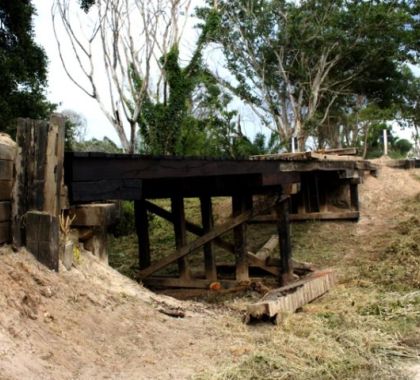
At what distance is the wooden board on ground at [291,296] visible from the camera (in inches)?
222

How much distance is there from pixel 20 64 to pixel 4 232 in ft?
30.0

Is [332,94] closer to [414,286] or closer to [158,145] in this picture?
[158,145]

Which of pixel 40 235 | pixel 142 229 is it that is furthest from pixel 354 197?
pixel 40 235

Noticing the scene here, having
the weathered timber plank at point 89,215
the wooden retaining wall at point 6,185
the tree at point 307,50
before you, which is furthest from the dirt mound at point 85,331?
the tree at point 307,50

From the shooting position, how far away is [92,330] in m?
4.19

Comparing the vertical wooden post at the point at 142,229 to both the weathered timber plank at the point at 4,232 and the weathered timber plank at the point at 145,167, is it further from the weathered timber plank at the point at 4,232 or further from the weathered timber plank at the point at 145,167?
the weathered timber plank at the point at 4,232

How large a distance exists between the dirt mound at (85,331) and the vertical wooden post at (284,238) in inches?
138

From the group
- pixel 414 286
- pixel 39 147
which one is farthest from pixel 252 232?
pixel 39 147

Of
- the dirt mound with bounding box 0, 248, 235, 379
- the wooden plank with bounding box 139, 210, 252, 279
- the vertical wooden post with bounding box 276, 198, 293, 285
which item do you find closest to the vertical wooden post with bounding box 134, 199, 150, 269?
the wooden plank with bounding box 139, 210, 252, 279

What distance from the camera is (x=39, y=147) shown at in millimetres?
4473

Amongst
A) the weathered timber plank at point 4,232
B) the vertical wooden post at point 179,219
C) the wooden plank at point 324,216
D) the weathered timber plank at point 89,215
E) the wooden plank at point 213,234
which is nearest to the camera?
the weathered timber plank at point 4,232

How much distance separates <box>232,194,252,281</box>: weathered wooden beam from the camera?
8477mm

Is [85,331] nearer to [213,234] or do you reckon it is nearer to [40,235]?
[40,235]

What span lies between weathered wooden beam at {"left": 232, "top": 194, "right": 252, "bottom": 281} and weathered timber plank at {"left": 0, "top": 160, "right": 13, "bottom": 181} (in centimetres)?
453
